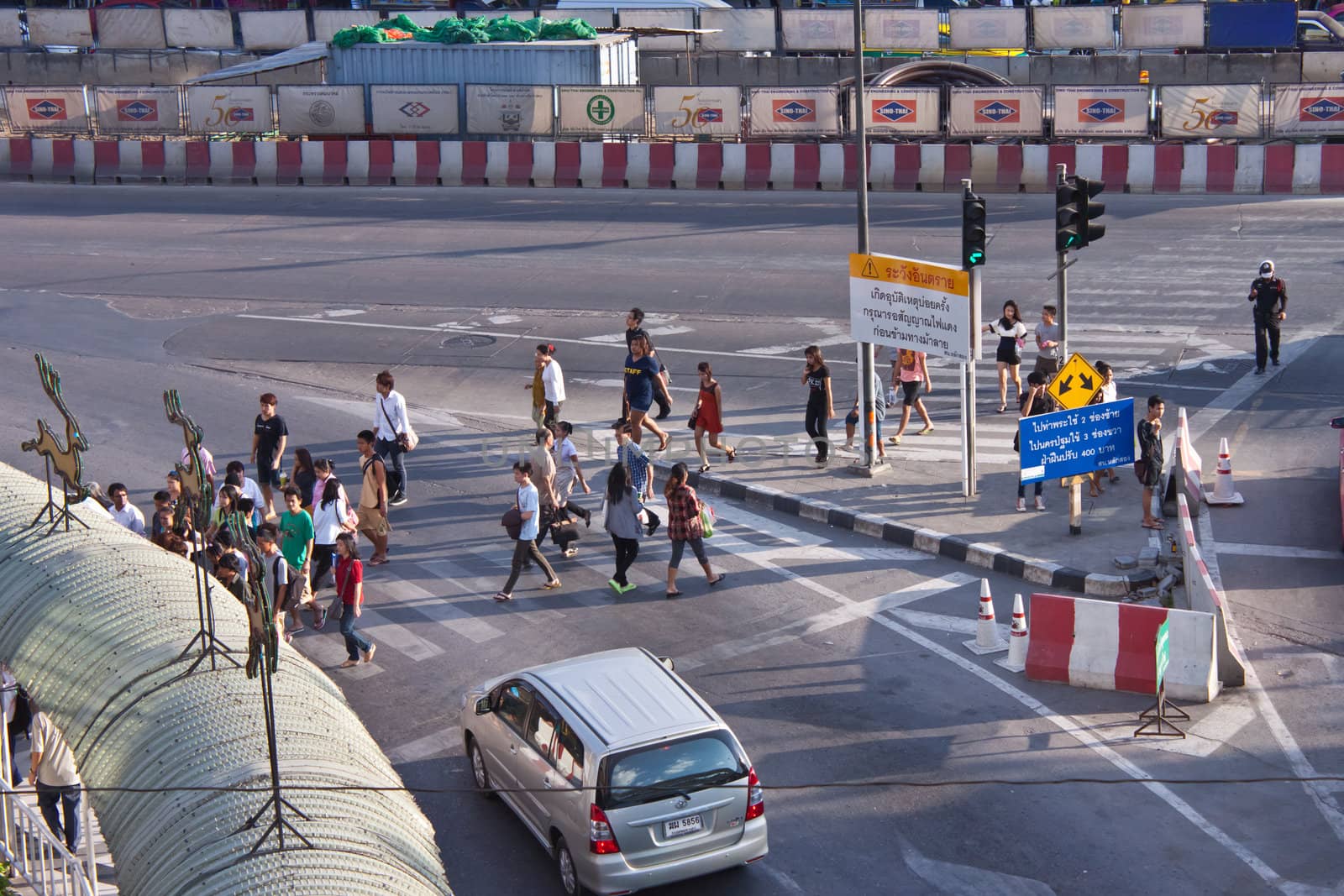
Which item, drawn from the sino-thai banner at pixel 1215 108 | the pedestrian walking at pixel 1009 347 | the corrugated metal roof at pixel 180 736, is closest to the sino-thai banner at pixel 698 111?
the sino-thai banner at pixel 1215 108

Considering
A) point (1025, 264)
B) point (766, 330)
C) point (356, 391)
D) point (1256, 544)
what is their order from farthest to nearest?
1. point (1025, 264)
2. point (766, 330)
3. point (356, 391)
4. point (1256, 544)

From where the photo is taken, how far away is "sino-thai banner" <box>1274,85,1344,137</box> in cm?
3525

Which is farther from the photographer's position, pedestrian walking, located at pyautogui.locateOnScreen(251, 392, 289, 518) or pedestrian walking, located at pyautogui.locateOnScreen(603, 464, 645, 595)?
pedestrian walking, located at pyautogui.locateOnScreen(251, 392, 289, 518)

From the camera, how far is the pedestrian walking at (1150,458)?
16391 millimetres

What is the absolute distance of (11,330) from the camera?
85.1ft

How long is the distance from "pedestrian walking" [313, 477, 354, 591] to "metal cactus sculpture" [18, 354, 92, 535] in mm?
3799

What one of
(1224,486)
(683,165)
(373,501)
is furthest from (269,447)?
(683,165)

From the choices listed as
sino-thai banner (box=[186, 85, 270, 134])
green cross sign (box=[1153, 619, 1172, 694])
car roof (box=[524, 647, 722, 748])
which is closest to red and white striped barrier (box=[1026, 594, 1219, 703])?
green cross sign (box=[1153, 619, 1172, 694])

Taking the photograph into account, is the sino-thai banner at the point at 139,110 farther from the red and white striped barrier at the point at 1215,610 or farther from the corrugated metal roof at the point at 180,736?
the red and white striped barrier at the point at 1215,610

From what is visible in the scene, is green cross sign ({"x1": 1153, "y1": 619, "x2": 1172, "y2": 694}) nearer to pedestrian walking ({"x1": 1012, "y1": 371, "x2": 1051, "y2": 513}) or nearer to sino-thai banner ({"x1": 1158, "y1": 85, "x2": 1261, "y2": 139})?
pedestrian walking ({"x1": 1012, "y1": 371, "x2": 1051, "y2": 513})

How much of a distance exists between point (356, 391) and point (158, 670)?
46.8 ft

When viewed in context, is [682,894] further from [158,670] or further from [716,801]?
[158,670]

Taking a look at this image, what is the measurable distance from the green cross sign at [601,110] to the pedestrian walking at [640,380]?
21.5 meters

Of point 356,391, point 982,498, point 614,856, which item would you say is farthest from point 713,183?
point 614,856
